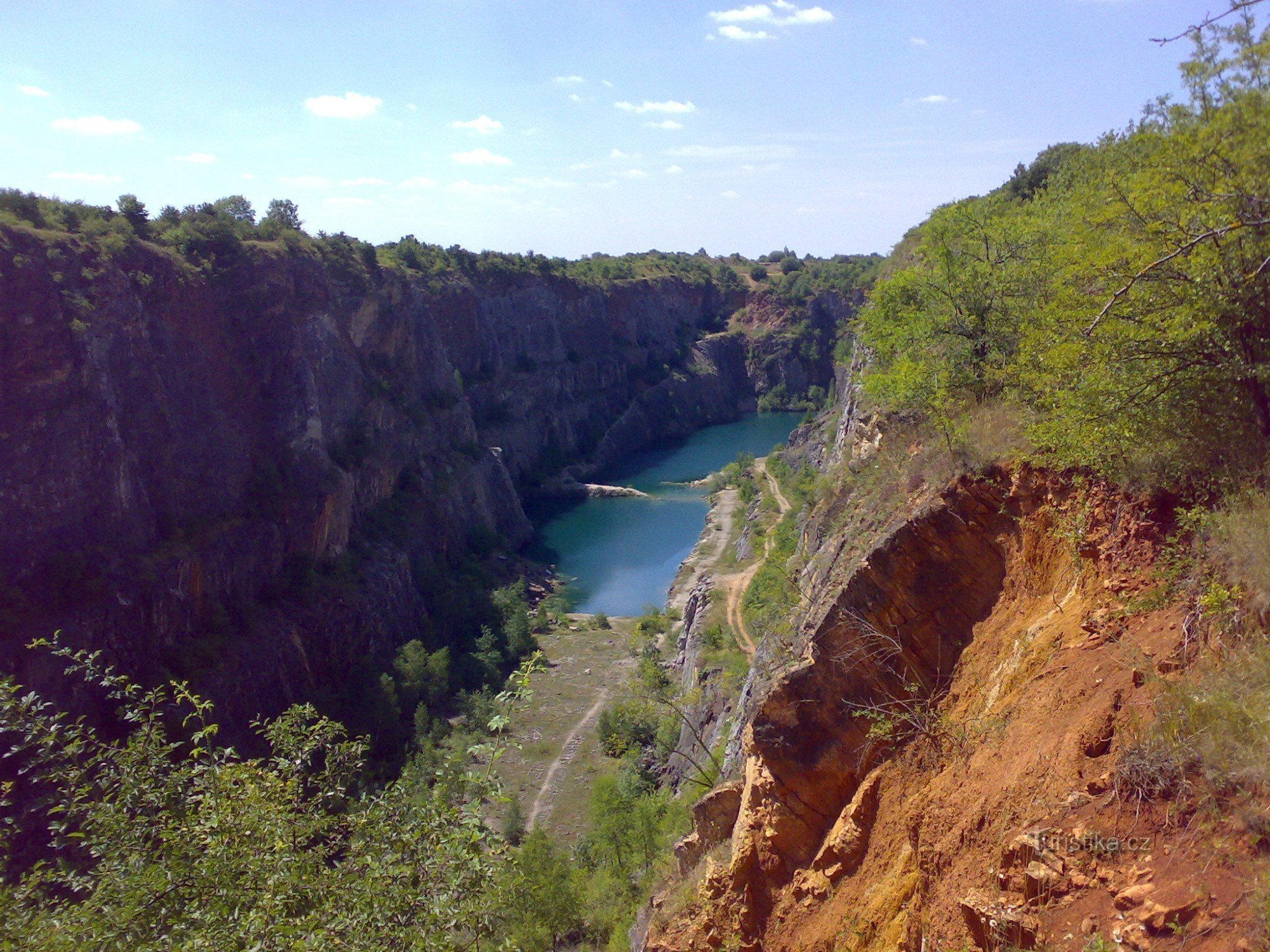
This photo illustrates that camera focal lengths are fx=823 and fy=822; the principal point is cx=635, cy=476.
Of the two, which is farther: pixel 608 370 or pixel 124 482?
pixel 608 370

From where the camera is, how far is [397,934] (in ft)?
18.0

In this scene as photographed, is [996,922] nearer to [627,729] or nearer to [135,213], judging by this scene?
[627,729]

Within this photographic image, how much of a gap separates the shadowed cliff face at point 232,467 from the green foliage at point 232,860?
2071 centimetres

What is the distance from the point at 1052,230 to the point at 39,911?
15.7m

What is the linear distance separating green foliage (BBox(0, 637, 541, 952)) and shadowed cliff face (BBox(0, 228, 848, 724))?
→ 20.7 metres

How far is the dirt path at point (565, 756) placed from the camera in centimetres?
2545

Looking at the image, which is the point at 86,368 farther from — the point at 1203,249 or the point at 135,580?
the point at 1203,249

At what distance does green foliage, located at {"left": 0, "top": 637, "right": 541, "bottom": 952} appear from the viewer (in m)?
5.38

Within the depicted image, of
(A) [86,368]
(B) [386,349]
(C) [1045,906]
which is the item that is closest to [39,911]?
(C) [1045,906]

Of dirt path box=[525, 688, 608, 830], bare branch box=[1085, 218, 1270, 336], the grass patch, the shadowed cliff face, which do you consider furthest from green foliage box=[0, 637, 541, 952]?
the shadowed cliff face

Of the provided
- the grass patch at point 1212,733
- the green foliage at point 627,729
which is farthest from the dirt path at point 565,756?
the grass patch at point 1212,733

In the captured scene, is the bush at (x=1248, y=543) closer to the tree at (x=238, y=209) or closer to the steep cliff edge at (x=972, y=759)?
the steep cliff edge at (x=972, y=759)

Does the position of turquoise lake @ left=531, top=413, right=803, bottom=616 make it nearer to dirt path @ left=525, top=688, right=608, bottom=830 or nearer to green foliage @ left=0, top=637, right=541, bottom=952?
dirt path @ left=525, top=688, right=608, bottom=830

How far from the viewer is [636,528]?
199ft
